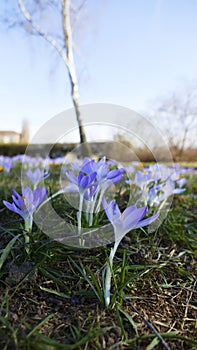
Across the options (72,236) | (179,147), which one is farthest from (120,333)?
(179,147)

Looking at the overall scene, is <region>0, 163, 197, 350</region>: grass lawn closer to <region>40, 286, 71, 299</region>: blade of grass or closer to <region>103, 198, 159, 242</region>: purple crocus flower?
<region>40, 286, 71, 299</region>: blade of grass

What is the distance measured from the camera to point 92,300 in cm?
84

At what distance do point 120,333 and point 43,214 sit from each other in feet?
2.69

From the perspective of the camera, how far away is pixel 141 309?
85cm

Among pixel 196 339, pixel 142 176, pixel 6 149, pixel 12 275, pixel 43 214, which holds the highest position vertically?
pixel 6 149

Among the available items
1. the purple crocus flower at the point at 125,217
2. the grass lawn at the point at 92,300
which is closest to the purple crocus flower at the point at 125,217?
the purple crocus flower at the point at 125,217

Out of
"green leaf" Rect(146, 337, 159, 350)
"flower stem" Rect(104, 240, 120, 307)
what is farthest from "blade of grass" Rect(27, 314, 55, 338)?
"green leaf" Rect(146, 337, 159, 350)

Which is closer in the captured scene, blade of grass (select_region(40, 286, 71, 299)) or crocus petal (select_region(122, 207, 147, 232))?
crocus petal (select_region(122, 207, 147, 232))

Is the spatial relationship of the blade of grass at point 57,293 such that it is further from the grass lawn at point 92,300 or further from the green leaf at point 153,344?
the green leaf at point 153,344

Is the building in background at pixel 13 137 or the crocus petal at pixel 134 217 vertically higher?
the building in background at pixel 13 137

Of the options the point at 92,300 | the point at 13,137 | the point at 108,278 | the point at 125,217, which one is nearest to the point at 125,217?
the point at 125,217

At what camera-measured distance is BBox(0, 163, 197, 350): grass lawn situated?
69 centimetres

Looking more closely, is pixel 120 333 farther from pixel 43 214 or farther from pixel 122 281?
pixel 43 214

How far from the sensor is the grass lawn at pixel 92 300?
688 mm
